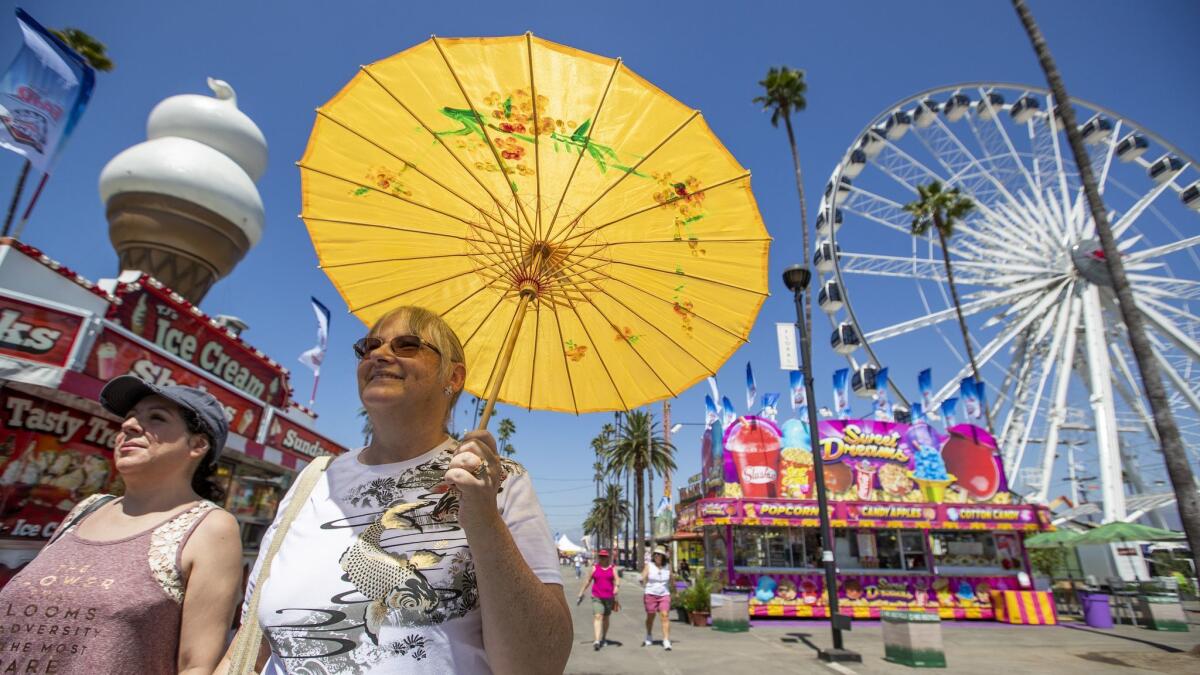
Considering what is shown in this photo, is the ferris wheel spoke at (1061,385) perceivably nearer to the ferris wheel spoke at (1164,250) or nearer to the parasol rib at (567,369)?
the ferris wheel spoke at (1164,250)

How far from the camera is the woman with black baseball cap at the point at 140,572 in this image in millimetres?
1703

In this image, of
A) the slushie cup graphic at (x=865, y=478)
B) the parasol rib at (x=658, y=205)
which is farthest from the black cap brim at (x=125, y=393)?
the slushie cup graphic at (x=865, y=478)

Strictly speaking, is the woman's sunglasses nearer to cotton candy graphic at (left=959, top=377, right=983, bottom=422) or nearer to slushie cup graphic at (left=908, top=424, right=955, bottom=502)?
slushie cup graphic at (left=908, top=424, right=955, bottom=502)

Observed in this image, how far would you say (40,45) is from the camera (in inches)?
284

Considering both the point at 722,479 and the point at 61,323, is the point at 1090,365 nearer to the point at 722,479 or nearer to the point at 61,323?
the point at 722,479

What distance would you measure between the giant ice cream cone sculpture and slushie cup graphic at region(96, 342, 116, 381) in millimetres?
5177

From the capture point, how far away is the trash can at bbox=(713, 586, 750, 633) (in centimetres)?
1250

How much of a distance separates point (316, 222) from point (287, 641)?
1.84m

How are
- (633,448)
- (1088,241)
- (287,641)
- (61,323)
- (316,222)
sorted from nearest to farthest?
(287,641) → (316,222) → (61,323) → (1088,241) → (633,448)

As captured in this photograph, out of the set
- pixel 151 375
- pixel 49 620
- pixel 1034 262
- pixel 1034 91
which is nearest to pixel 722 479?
pixel 151 375

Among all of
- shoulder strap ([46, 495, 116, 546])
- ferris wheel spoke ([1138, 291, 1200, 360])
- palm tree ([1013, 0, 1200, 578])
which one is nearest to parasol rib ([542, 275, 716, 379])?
shoulder strap ([46, 495, 116, 546])

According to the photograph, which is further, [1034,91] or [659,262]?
[1034,91]

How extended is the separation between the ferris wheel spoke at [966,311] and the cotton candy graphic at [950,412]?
4.29 meters

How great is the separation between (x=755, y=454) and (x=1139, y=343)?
9917 mm
